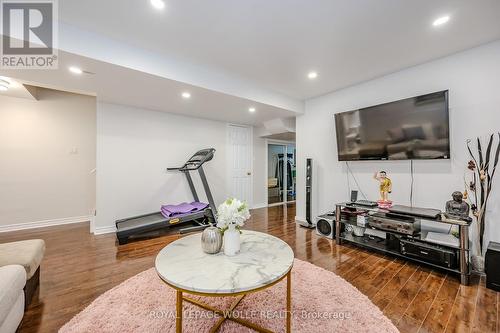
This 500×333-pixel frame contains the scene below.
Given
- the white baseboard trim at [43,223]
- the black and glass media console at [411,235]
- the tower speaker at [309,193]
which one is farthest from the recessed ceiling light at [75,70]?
the black and glass media console at [411,235]

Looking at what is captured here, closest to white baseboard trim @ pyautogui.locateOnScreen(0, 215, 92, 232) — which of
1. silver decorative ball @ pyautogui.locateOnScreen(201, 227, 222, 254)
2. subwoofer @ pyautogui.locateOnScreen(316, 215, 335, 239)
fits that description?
silver decorative ball @ pyautogui.locateOnScreen(201, 227, 222, 254)

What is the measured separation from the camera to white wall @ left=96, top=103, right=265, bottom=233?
382 cm

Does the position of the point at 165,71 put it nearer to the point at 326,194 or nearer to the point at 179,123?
the point at 179,123

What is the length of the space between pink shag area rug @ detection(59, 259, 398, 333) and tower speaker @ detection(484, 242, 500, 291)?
1299 mm

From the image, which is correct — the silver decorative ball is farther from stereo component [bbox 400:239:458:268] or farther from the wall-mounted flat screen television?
the wall-mounted flat screen television

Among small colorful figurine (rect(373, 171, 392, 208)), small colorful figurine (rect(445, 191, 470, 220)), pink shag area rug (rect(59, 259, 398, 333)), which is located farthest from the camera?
small colorful figurine (rect(373, 171, 392, 208))

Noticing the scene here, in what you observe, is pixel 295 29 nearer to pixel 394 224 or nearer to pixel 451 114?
pixel 451 114

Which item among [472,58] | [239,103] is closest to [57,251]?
[239,103]

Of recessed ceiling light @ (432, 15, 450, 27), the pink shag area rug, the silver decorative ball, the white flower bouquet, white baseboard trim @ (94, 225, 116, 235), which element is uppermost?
recessed ceiling light @ (432, 15, 450, 27)

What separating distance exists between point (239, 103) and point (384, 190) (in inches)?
105

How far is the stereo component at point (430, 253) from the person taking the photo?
2248 millimetres

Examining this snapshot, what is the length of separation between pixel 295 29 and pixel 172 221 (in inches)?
132

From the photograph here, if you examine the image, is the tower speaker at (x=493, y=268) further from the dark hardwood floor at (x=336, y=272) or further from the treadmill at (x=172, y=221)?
the treadmill at (x=172, y=221)

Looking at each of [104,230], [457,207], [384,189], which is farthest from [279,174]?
[104,230]
